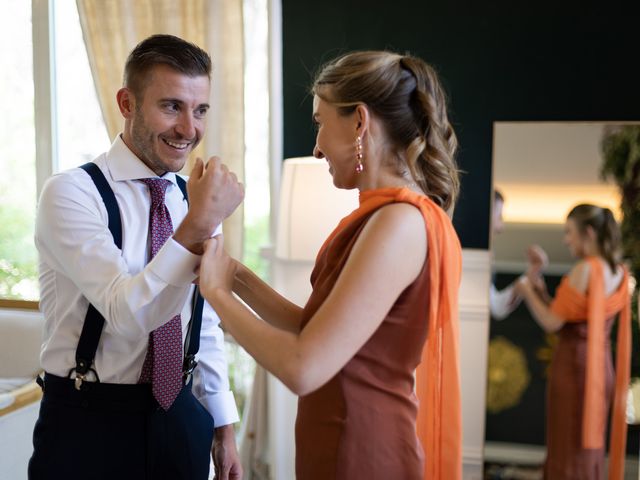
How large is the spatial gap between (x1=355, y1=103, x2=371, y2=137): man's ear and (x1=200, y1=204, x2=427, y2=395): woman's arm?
182 mm

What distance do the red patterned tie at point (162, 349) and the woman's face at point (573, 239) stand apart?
178 centimetres

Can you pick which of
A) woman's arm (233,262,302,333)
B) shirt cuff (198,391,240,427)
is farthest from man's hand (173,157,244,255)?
shirt cuff (198,391,240,427)

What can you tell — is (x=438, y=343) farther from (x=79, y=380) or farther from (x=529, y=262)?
(x=529, y=262)

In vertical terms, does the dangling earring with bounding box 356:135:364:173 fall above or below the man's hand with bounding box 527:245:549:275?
above

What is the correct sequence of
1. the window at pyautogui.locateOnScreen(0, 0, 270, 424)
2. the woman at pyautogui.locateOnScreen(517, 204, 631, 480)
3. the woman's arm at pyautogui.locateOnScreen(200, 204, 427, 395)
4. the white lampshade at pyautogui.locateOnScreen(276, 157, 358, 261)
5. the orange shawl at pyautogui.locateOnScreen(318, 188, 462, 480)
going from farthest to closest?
the window at pyautogui.locateOnScreen(0, 0, 270, 424)
the woman at pyautogui.locateOnScreen(517, 204, 631, 480)
the white lampshade at pyautogui.locateOnScreen(276, 157, 358, 261)
the orange shawl at pyautogui.locateOnScreen(318, 188, 462, 480)
the woman's arm at pyautogui.locateOnScreen(200, 204, 427, 395)

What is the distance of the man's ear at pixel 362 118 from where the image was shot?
1479 millimetres

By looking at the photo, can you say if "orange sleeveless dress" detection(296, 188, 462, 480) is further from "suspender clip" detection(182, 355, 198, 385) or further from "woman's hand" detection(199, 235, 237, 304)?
"suspender clip" detection(182, 355, 198, 385)

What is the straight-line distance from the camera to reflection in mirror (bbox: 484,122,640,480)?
2.96 meters

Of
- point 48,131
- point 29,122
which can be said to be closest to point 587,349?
point 48,131

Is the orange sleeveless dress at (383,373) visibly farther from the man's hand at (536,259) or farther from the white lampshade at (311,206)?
the man's hand at (536,259)

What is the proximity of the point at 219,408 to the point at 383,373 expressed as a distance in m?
0.67

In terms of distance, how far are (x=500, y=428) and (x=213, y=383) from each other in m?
1.64

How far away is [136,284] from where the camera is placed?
1530mm

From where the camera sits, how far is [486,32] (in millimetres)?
3250
